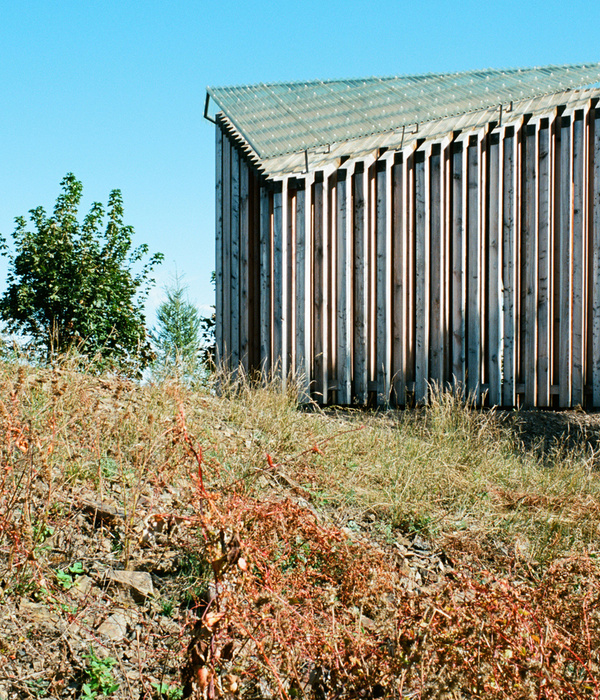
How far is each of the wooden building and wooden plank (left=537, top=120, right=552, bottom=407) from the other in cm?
1

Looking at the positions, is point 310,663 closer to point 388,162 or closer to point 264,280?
point 264,280

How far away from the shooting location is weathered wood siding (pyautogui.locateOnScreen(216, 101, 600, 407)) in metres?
7.00

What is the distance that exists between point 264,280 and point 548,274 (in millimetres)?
3021

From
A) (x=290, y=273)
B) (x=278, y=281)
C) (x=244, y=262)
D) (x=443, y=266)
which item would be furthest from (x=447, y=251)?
(x=244, y=262)

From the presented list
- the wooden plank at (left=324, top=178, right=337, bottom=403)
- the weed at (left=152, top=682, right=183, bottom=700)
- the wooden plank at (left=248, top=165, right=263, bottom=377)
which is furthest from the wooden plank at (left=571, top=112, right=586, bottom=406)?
the weed at (left=152, top=682, right=183, bottom=700)

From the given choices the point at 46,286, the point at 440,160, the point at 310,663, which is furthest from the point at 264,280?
the point at 46,286

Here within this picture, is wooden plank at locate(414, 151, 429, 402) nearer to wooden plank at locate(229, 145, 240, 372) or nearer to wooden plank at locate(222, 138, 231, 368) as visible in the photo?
wooden plank at locate(229, 145, 240, 372)

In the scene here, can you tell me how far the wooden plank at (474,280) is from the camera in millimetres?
7004

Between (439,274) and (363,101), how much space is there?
292 cm

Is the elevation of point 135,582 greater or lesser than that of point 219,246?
lesser

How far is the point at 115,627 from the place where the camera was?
233cm

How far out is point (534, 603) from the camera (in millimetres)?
2275

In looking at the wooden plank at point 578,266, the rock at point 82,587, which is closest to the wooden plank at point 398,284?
the wooden plank at point 578,266

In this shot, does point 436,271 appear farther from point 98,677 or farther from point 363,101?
point 98,677
